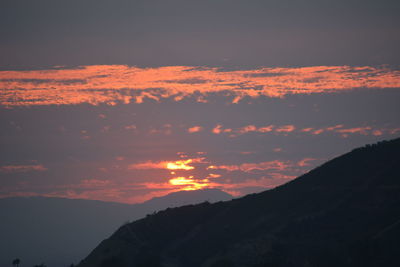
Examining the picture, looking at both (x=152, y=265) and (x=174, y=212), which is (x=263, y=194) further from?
(x=152, y=265)

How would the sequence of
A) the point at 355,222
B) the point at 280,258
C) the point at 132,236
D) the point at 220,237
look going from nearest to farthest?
the point at 280,258 → the point at 355,222 → the point at 220,237 → the point at 132,236

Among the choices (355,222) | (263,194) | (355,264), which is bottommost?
(355,264)

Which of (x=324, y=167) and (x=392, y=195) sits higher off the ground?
(x=324, y=167)

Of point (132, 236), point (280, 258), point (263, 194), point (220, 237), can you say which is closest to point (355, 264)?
point (280, 258)

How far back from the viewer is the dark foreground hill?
107438 millimetres

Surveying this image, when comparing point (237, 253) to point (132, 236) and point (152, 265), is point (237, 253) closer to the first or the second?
point (152, 265)

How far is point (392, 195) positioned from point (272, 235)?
2641cm

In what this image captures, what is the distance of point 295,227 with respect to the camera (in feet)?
396

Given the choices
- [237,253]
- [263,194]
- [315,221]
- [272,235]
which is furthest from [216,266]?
[263,194]

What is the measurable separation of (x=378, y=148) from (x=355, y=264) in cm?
5109

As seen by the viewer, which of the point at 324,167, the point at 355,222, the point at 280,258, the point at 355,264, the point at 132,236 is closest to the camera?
the point at 355,264

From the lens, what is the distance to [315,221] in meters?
122

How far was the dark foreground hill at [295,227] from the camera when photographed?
107438 mm

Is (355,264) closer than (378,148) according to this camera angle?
Yes
